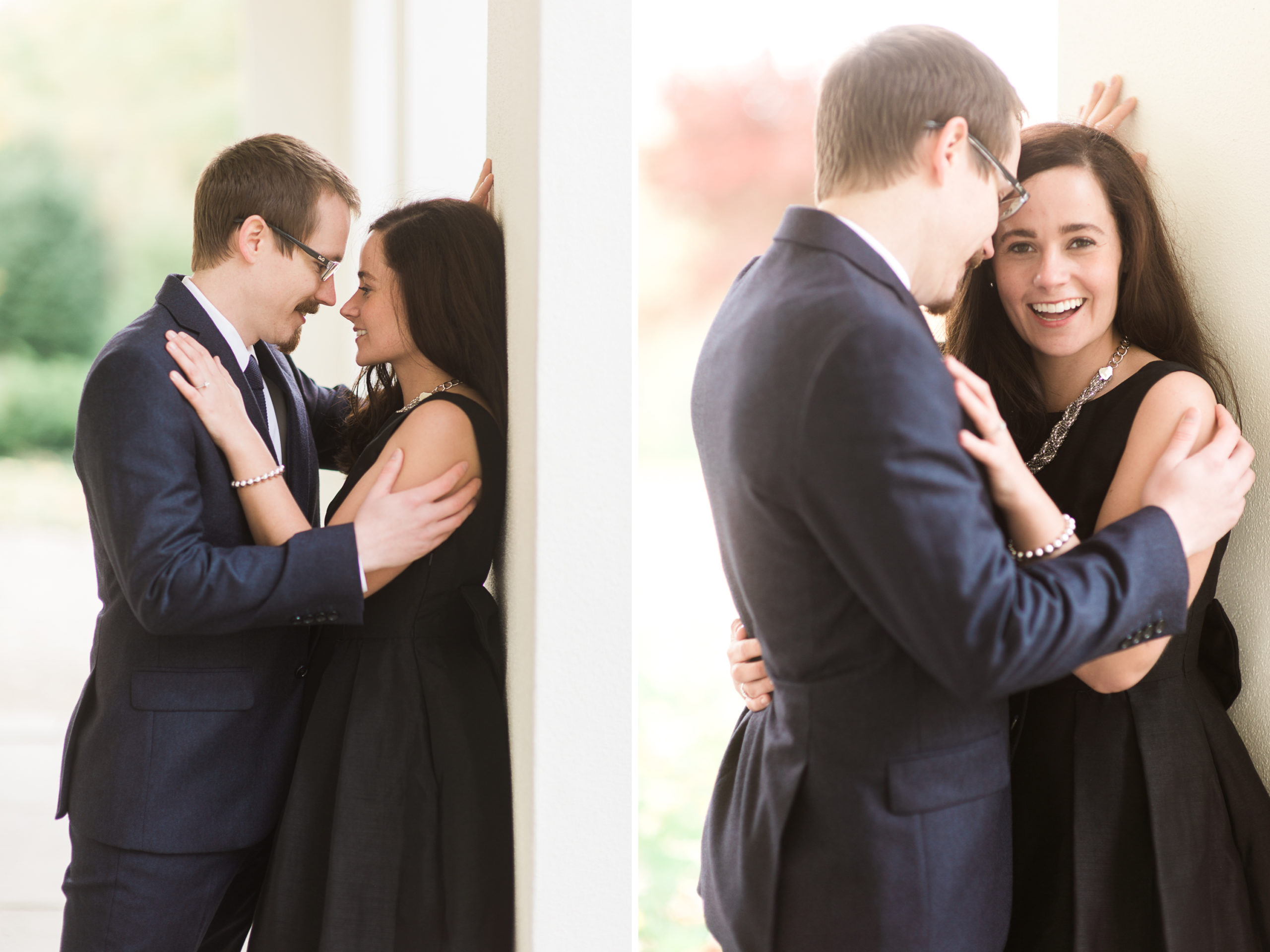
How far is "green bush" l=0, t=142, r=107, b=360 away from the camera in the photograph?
6688mm

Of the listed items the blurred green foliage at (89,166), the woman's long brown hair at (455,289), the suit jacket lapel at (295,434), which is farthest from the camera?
the blurred green foliage at (89,166)

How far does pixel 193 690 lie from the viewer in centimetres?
171

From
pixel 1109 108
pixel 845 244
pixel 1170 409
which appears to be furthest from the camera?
pixel 1109 108

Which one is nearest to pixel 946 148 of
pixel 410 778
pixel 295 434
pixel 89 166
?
pixel 410 778

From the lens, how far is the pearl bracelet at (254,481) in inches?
67.3

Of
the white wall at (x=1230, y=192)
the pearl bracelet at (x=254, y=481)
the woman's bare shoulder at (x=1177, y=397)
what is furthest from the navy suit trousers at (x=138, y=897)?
the white wall at (x=1230, y=192)

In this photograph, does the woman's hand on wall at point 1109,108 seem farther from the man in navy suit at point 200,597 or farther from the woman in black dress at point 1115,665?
the man in navy suit at point 200,597

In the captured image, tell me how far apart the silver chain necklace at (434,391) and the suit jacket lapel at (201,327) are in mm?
266

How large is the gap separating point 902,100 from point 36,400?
7.15m

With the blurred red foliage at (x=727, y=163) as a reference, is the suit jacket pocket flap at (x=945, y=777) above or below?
below

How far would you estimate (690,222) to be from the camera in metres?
6.81

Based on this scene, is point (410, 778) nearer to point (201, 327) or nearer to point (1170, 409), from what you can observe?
point (201, 327)

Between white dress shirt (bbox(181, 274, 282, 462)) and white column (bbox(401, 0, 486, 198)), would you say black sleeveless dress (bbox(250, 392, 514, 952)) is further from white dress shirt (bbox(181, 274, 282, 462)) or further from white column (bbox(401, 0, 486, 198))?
white column (bbox(401, 0, 486, 198))

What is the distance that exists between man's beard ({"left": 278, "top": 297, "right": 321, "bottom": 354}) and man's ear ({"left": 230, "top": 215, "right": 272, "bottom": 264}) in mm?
124
